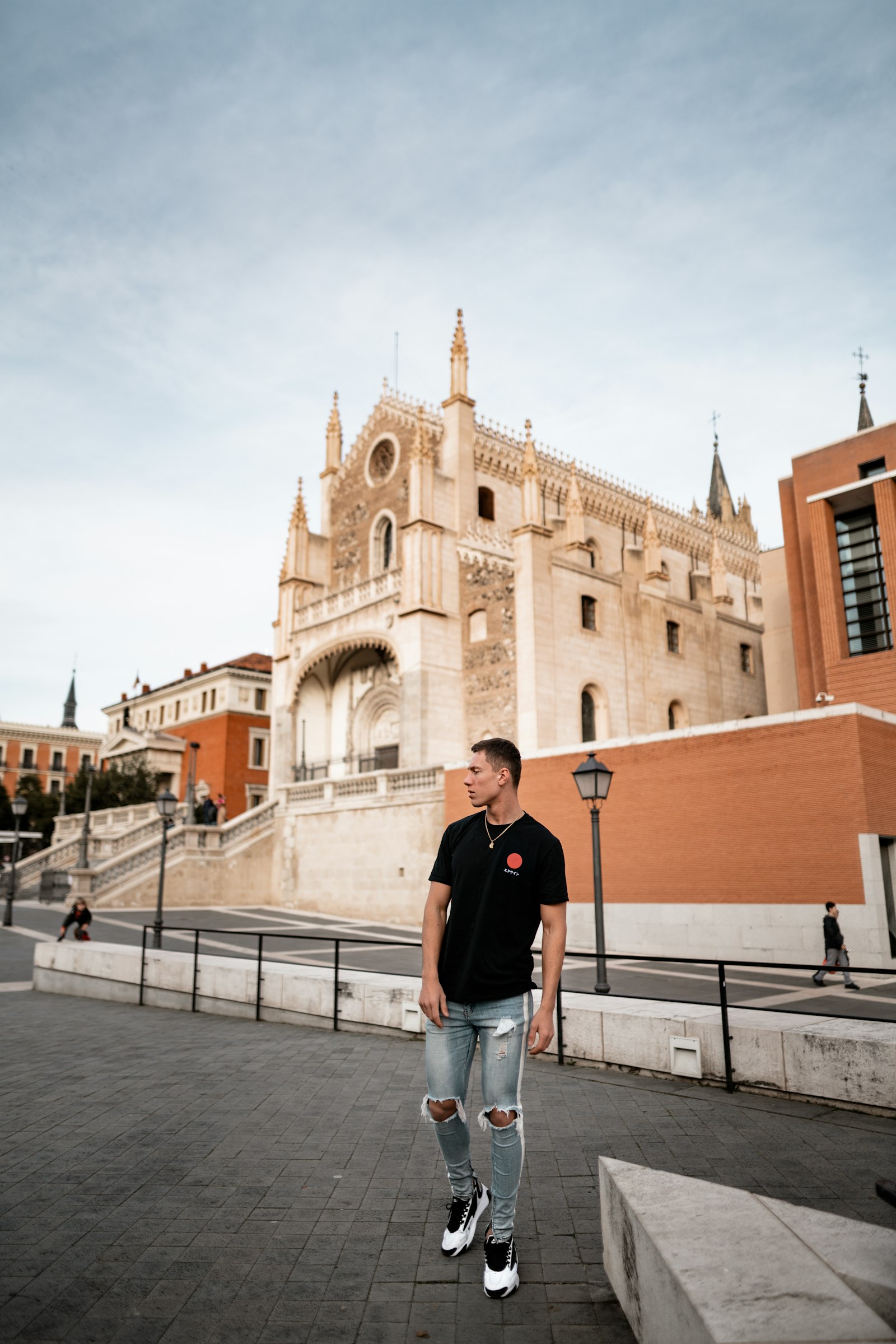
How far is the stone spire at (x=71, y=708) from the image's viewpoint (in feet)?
344

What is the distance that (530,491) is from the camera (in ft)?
97.9

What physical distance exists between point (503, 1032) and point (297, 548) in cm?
3574

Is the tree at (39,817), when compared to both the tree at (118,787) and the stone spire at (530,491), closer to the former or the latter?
the tree at (118,787)

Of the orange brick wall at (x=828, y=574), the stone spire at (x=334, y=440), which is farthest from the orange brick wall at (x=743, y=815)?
the stone spire at (x=334, y=440)

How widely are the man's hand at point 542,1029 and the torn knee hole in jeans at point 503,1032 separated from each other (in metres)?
0.07

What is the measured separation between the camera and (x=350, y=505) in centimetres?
3834

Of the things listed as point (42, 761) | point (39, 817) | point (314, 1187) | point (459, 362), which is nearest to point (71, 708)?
point (42, 761)

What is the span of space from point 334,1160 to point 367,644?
28.7 meters

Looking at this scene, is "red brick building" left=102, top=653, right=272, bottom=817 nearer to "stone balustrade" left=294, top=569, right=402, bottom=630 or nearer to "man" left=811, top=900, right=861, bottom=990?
"stone balustrade" left=294, top=569, right=402, bottom=630

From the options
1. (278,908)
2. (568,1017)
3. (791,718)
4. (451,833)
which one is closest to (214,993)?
(568,1017)

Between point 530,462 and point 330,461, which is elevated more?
point 330,461

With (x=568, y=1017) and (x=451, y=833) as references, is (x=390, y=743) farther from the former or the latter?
(x=451, y=833)

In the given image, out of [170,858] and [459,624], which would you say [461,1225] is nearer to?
[170,858]

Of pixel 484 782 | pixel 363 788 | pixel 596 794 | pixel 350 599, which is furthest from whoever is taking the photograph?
pixel 350 599
